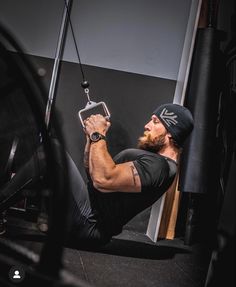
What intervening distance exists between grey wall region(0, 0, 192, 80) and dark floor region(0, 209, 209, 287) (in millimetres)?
1526

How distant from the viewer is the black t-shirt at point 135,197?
6.15ft

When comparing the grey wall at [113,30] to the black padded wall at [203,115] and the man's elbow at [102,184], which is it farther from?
the man's elbow at [102,184]

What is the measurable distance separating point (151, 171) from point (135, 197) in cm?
18

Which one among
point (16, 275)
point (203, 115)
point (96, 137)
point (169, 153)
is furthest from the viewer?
point (203, 115)

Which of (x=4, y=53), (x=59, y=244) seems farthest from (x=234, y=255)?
(x=4, y=53)

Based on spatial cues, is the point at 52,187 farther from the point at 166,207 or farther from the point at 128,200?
the point at 166,207

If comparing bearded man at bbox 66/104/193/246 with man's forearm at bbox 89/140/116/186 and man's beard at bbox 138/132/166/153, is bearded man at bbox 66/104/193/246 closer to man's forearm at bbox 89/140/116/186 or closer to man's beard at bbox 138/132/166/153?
man's forearm at bbox 89/140/116/186

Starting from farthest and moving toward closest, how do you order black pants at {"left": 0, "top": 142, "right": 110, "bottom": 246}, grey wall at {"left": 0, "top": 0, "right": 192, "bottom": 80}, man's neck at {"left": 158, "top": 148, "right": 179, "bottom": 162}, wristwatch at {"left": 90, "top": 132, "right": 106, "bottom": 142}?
grey wall at {"left": 0, "top": 0, "right": 192, "bottom": 80}
man's neck at {"left": 158, "top": 148, "right": 179, "bottom": 162}
wristwatch at {"left": 90, "top": 132, "right": 106, "bottom": 142}
black pants at {"left": 0, "top": 142, "right": 110, "bottom": 246}

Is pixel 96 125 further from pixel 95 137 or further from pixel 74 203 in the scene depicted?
pixel 74 203

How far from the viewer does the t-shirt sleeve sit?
1.86m

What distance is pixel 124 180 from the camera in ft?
5.98

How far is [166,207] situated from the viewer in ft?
9.80

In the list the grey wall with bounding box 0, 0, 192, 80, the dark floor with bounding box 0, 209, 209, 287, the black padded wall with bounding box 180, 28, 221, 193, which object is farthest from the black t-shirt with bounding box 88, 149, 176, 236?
the grey wall with bounding box 0, 0, 192, 80

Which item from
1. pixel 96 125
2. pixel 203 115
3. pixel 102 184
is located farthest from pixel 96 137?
pixel 203 115
